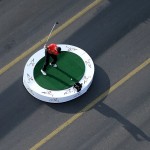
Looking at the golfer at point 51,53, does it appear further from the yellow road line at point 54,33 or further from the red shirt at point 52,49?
the yellow road line at point 54,33

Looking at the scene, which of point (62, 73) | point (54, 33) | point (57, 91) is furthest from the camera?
point (54, 33)

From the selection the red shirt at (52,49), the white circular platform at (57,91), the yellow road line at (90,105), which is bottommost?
the yellow road line at (90,105)

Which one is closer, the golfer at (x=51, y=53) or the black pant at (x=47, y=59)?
the golfer at (x=51, y=53)

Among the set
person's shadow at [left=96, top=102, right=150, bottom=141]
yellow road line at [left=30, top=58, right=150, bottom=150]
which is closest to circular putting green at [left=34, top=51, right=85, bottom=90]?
yellow road line at [left=30, top=58, right=150, bottom=150]

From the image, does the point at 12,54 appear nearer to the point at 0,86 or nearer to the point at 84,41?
the point at 0,86

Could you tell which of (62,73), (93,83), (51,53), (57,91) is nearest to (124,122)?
(93,83)

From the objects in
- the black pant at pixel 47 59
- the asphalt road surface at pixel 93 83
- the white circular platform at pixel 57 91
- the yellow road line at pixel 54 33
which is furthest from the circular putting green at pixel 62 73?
the yellow road line at pixel 54 33

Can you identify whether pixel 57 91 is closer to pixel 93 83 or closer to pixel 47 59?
pixel 47 59
